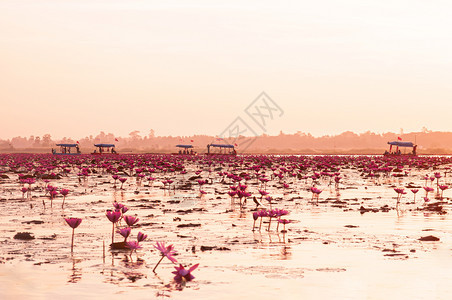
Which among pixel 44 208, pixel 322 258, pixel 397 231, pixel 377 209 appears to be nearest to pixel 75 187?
pixel 44 208

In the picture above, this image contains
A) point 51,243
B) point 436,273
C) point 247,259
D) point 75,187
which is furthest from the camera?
point 75,187

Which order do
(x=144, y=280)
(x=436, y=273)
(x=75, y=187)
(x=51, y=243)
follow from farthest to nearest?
(x=75, y=187), (x=51, y=243), (x=436, y=273), (x=144, y=280)

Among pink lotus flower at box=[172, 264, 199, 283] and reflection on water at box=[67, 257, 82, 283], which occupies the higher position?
pink lotus flower at box=[172, 264, 199, 283]

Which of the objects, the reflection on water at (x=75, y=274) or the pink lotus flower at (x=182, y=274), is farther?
the reflection on water at (x=75, y=274)

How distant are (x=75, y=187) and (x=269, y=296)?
1804cm

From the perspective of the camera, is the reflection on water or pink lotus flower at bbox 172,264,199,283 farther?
the reflection on water

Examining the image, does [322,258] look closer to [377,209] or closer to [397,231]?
[397,231]

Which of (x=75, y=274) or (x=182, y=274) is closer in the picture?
(x=182, y=274)

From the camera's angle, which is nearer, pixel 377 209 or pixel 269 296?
pixel 269 296

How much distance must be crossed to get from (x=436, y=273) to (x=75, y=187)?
17.9 meters

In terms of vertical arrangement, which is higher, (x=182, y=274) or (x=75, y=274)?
(x=182, y=274)

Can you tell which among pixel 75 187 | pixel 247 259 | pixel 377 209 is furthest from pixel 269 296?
pixel 75 187

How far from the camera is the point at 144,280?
6840 millimetres

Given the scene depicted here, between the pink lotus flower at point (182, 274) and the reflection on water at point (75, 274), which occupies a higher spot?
the pink lotus flower at point (182, 274)
